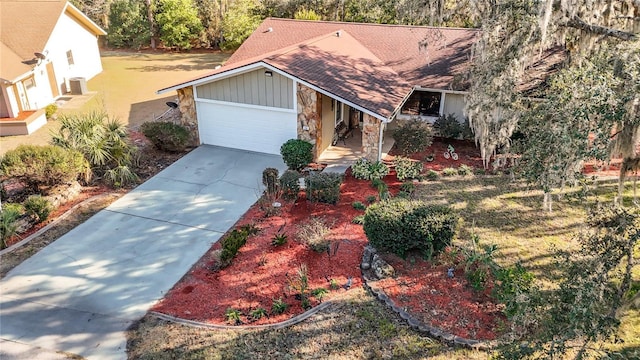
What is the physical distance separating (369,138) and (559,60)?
772 cm

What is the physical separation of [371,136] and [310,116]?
2.04m

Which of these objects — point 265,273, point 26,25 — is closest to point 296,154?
point 265,273

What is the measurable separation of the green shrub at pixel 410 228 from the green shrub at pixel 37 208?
25.5 ft

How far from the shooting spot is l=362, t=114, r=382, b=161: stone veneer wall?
A: 13869 mm

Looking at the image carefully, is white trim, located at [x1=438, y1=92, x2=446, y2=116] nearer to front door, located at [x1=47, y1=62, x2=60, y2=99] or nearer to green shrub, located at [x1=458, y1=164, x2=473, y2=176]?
green shrub, located at [x1=458, y1=164, x2=473, y2=176]

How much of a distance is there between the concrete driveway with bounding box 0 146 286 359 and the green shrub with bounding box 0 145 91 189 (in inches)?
62.0

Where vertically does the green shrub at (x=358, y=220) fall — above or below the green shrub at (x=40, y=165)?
below

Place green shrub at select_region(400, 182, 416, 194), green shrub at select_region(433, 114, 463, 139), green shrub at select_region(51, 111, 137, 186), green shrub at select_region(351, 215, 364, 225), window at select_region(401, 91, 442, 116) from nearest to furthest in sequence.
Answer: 1. green shrub at select_region(351, 215, 364, 225)
2. green shrub at select_region(400, 182, 416, 194)
3. green shrub at select_region(51, 111, 137, 186)
4. green shrub at select_region(433, 114, 463, 139)
5. window at select_region(401, 91, 442, 116)

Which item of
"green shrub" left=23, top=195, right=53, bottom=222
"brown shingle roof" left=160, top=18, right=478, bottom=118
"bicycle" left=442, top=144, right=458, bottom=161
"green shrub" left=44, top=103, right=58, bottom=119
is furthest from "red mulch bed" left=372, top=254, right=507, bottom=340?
"green shrub" left=44, top=103, right=58, bottom=119

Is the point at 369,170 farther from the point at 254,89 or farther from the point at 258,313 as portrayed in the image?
the point at 258,313

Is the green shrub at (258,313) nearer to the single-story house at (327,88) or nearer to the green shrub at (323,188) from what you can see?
the green shrub at (323,188)

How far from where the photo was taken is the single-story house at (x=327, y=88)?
1402cm

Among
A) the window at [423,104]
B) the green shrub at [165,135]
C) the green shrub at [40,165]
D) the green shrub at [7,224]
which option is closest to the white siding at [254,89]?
the green shrub at [165,135]

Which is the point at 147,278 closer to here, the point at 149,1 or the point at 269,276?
the point at 269,276
